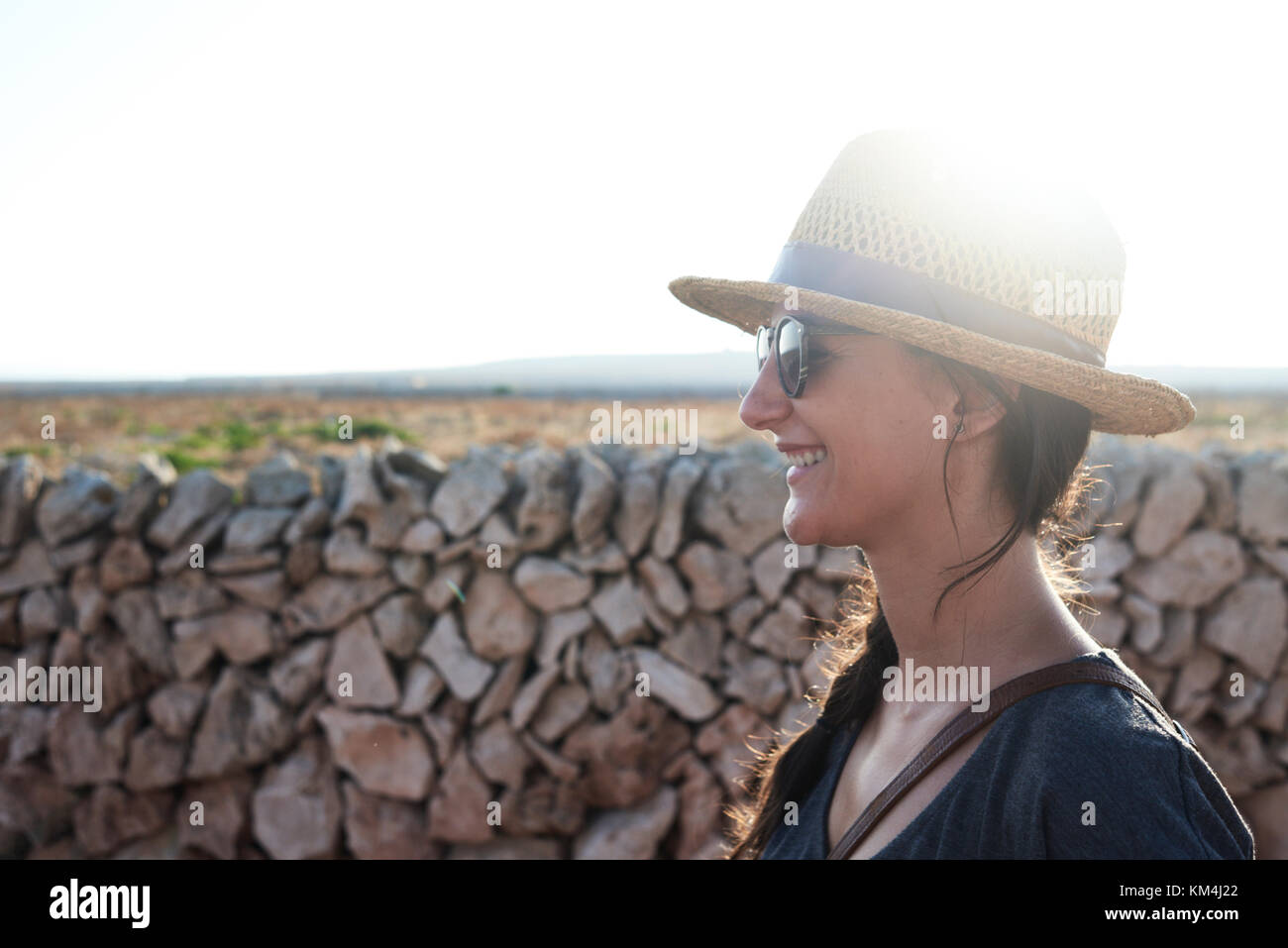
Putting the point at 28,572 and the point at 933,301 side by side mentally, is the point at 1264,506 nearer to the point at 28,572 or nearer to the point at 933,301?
the point at 933,301

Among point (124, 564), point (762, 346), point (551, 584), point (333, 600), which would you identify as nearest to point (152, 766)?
point (124, 564)

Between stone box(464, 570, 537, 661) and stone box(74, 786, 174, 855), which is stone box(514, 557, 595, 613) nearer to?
stone box(464, 570, 537, 661)

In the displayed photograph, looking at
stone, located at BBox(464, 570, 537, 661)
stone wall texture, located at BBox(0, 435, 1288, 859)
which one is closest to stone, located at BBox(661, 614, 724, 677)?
stone wall texture, located at BBox(0, 435, 1288, 859)

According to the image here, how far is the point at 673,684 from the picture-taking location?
4.37m

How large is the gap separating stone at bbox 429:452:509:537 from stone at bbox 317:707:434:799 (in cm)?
103

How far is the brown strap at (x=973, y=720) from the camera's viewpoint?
119 cm

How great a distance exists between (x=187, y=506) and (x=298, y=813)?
65.2 inches

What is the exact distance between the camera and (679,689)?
4363mm

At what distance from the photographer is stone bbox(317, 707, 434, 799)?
440cm

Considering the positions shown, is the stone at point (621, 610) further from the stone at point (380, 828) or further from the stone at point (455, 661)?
the stone at point (380, 828)

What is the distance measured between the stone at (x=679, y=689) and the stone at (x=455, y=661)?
2.55ft

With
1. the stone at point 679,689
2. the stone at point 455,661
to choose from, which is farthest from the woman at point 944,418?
the stone at point 455,661

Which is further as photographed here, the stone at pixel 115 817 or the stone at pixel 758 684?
the stone at pixel 115 817
